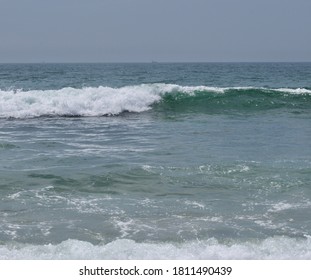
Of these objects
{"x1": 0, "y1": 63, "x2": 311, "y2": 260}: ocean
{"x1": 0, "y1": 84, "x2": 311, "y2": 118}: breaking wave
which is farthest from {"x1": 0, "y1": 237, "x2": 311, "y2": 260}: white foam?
{"x1": 0, "y1": 84, "x2": 311, "y2": 118}: breaking wave

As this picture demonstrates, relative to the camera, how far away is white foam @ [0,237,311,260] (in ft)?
19.3

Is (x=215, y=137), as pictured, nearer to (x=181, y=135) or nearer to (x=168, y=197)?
(x=181, y=135)

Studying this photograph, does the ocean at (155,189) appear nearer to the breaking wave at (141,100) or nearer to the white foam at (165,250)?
the white foam at (165,250)

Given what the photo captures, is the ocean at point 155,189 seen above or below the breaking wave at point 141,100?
below

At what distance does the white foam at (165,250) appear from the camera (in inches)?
231

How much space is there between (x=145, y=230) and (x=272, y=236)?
1.60 metres

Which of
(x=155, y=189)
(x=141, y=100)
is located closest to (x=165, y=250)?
(x=155, y=189)

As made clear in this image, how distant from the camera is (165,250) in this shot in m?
6.07

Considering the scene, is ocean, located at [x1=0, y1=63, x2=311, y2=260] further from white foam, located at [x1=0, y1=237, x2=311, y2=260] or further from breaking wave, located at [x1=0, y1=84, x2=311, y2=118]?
breaking wave, located at [x1=0, y1=84, x2=311, y2=118]

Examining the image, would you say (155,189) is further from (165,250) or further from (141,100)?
(141,100)

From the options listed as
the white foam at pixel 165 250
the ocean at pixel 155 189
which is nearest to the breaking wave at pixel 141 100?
the ocean at pixel 155 189

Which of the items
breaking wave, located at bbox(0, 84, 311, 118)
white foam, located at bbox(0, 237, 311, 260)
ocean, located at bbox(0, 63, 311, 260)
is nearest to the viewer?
white foam, located at bbox(0, 237, 311, 260)

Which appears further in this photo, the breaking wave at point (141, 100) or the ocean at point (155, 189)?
the breaking wave at point (141, 100)

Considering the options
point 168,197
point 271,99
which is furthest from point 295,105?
point 168,197
